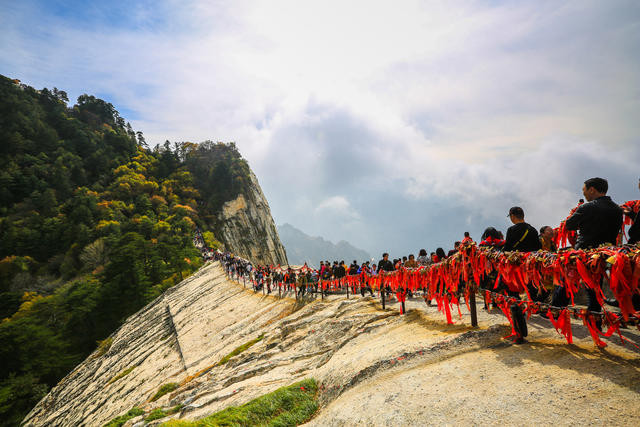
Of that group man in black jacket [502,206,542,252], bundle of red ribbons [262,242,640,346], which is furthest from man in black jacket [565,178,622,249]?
man in black jacket [502,206,542,252]

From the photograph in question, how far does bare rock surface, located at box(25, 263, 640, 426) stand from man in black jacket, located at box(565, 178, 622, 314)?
1.45 metres

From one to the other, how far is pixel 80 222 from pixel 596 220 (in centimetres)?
7987

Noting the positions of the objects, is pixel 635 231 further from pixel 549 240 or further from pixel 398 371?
pixel 398 371

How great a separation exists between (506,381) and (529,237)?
289 cm

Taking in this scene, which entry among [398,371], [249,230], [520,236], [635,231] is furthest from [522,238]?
[249,230]

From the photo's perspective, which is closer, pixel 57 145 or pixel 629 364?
pixel 629 364

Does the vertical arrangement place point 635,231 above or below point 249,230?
below

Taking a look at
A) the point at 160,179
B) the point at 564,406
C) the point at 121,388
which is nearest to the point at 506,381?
the point at 564,406

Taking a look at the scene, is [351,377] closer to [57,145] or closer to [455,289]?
[455,289]

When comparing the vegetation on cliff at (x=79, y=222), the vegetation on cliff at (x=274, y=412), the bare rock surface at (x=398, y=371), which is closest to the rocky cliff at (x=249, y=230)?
the vegetation on cliff at (x=79, y=222)

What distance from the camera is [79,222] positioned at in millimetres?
59625

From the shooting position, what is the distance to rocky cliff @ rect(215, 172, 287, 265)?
73938mm

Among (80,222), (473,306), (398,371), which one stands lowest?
(398,371)

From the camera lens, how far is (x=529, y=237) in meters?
5.41
